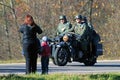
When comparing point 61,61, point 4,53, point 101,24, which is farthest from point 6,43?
point 61,61

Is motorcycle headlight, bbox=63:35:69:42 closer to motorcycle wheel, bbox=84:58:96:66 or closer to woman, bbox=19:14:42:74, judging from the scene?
motorcycle wheel, bbox=84:58:96:66

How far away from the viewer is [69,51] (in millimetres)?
21594

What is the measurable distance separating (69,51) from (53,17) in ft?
78.6

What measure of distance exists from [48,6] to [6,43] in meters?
4.81

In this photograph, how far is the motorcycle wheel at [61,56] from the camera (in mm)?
21087

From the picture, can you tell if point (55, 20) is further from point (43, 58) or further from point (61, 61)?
point (43, 58)

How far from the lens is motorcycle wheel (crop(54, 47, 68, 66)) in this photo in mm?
21087

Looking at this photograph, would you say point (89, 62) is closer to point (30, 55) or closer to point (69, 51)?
point (69, 51)

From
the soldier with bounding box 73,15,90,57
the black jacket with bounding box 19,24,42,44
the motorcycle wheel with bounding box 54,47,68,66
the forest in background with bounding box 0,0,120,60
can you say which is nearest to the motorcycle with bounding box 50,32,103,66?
the motorcycle wheel with bounding box 54,47,68,66

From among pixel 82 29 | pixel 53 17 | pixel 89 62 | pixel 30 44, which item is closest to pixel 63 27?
pixel 82 29

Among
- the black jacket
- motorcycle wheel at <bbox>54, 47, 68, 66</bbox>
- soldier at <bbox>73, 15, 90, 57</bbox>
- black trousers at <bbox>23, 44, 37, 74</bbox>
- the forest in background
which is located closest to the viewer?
black trousers at <bbox>23, 44, 37, 74</bbox>

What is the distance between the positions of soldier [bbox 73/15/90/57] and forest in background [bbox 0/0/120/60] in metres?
18.8

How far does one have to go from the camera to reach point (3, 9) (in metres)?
52.9

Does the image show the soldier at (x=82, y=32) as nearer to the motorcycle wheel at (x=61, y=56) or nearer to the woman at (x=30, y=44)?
the motorcycle wheel at (x=61, y=56)
